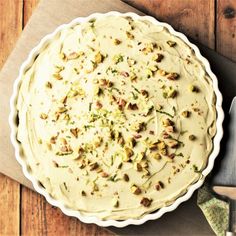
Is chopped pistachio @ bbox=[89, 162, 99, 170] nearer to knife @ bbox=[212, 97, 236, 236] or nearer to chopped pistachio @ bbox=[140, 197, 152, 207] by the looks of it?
chopped pistachio @ bbox=[140, 197, 152, 207]

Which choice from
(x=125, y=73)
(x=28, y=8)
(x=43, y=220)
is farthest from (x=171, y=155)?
(x=28, y=8)

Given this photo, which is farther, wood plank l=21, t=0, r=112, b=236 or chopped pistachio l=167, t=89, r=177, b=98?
wood plank l=21, t=0, r=112, b=236

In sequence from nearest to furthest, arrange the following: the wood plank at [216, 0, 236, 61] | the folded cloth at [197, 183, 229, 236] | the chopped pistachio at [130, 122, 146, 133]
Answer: the chopped pistachio at [130, 122, 146, 133]
the folded cloth at [197, 183, 229, 236]
the wood plank at [216, 0, 236, 61]

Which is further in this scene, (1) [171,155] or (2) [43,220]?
(2) [43,220]

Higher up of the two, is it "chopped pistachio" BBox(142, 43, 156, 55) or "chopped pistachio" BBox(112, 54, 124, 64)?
"chopped pistachio" BBox(142, 43, 156, 55)

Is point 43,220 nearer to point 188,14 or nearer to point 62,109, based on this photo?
point 62,109

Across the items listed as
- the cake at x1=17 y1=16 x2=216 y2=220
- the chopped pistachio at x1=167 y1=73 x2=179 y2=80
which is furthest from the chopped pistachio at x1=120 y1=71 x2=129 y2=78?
the chopped pistachio at x1=167 y1=73 x2=179 y2=80

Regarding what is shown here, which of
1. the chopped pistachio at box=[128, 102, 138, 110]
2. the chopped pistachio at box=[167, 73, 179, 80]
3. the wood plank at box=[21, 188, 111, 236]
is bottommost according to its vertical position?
the wood plank at box=[21, 188, 111, 236]

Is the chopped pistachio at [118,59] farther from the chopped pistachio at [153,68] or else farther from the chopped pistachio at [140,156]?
the chopped pistachio at [140,156]
